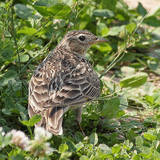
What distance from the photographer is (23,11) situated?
6156 millimetres

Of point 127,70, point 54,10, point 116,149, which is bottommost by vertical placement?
point 127,70

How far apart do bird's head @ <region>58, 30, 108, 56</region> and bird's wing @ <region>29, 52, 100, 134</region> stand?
1.58 ft

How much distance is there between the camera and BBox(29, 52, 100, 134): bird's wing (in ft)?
12.4

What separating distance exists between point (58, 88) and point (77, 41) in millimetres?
1442

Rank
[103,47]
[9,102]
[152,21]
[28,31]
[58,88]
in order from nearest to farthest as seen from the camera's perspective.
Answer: [58,88] → [9,102] → [28,31] → [103,47] → [152,21]

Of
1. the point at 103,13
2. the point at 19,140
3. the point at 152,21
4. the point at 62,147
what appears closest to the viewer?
the point at 19,140

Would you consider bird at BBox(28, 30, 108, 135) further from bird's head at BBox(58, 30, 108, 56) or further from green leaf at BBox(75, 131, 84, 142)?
green leaf at BBox(75, 131, 84, 142)

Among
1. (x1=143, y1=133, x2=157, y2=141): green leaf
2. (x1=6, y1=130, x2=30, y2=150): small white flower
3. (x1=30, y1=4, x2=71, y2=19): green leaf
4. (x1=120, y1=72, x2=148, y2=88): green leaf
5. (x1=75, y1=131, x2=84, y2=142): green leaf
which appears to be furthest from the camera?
(x1=120, y1=72, x2=148, y2=88): green leaf

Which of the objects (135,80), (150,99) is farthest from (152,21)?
(150,99)

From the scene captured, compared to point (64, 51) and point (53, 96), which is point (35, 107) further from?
point (64, 51)

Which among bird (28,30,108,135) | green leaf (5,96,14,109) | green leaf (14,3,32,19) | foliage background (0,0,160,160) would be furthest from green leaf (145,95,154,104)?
green leaf (14,3,32,19)

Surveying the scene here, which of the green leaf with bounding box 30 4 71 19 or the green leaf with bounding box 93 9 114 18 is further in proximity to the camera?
the green leaf with bounding box 93 9 114 18

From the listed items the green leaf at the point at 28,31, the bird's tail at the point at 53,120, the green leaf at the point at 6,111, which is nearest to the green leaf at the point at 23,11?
the green leaf at the point at 28,31

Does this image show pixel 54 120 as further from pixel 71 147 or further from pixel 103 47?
pixel 103 47
